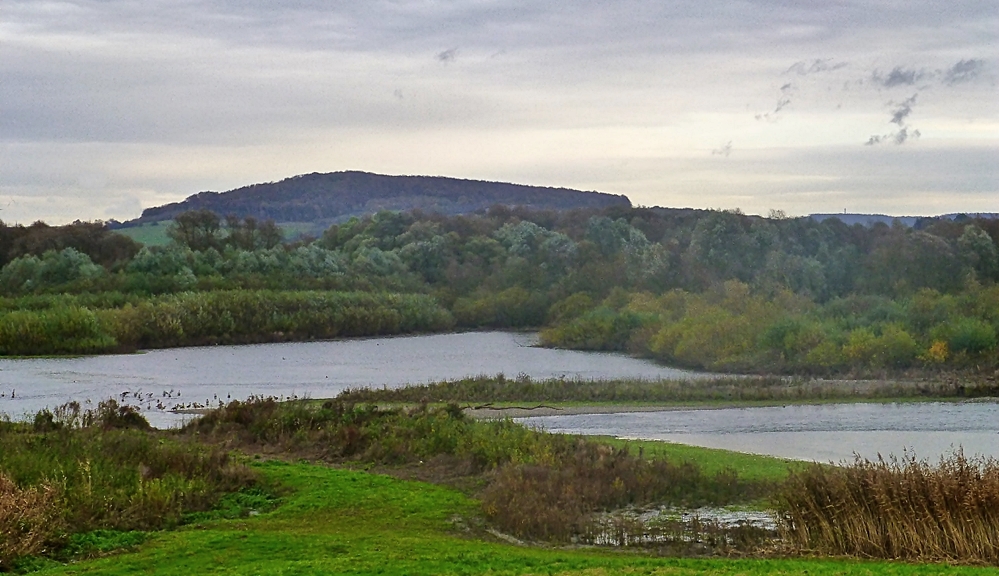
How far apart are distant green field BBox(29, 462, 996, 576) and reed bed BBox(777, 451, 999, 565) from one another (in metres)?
0.96

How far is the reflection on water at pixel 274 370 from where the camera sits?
53375 millimetres

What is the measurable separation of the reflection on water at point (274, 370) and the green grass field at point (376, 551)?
68.8ft

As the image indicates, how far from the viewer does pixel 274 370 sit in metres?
69.6

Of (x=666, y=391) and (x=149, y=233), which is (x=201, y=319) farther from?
(x=149, y=233)

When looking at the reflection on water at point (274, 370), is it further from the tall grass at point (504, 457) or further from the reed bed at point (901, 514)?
the reed bed at point (901, 514)

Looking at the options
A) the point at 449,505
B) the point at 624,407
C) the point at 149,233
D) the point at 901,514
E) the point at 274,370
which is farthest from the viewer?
the point at 149,233

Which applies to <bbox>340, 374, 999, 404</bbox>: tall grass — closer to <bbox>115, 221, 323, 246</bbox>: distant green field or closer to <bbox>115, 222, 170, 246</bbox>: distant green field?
<bbox>115, 221, 323, 246</bbox>: distant green field

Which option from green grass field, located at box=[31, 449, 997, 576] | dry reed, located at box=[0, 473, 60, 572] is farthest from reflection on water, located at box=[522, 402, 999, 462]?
dry reed, located at box=[0, 473, 60, 572]

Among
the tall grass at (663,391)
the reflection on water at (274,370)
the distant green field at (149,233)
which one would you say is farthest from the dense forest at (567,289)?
the distant green field at (149,233)

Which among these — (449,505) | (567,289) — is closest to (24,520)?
(449,505)

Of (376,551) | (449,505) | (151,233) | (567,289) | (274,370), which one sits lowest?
(449,505)

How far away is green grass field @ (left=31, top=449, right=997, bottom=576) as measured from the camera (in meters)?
16.8

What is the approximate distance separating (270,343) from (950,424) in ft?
212

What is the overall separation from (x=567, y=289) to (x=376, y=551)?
9930 centimetres
